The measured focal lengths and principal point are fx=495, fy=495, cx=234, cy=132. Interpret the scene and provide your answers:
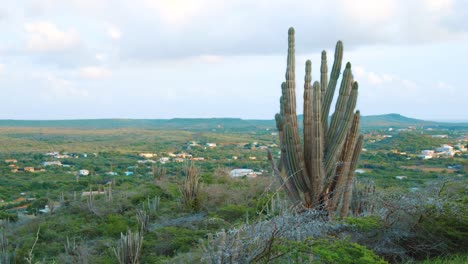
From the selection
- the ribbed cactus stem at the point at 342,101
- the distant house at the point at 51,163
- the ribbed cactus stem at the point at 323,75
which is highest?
the ribbed cactus stem at the point at 323,75

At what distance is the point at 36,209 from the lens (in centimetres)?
2319

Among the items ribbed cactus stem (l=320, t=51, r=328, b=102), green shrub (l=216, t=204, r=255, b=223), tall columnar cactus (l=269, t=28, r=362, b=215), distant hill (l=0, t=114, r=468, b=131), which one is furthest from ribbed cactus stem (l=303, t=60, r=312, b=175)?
distant hill (l=0, t=114, r=468, b=131)

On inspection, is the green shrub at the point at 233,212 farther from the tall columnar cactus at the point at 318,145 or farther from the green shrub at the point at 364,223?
the green shrub at the point at 364,223

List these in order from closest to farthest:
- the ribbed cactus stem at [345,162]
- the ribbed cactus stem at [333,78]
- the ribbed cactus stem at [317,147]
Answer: the ribbed cactus stem at [317,147]
the ribbed cactus stem at [345,162]
the ribbed cactus stem at [333,78]

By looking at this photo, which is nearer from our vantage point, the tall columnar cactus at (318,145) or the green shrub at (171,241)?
the tall columnar cactus at (318,145)

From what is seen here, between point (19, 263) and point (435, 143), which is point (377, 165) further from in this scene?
point (19, 263)

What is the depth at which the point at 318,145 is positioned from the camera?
739cm

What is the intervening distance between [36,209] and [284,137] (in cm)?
1880

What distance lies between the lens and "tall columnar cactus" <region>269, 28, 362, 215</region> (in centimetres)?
746

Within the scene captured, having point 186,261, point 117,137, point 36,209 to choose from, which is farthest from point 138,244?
point 117,137

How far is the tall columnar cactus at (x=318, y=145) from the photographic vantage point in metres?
7.46

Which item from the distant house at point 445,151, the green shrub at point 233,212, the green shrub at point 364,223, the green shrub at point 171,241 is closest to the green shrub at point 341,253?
the green shrub at point 364,223

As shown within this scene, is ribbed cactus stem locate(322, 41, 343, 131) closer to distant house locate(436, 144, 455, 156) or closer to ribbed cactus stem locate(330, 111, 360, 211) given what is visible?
ribbed cactus stem locate(330, 111, 360, 211)

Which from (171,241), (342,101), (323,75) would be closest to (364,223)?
(342,101)
